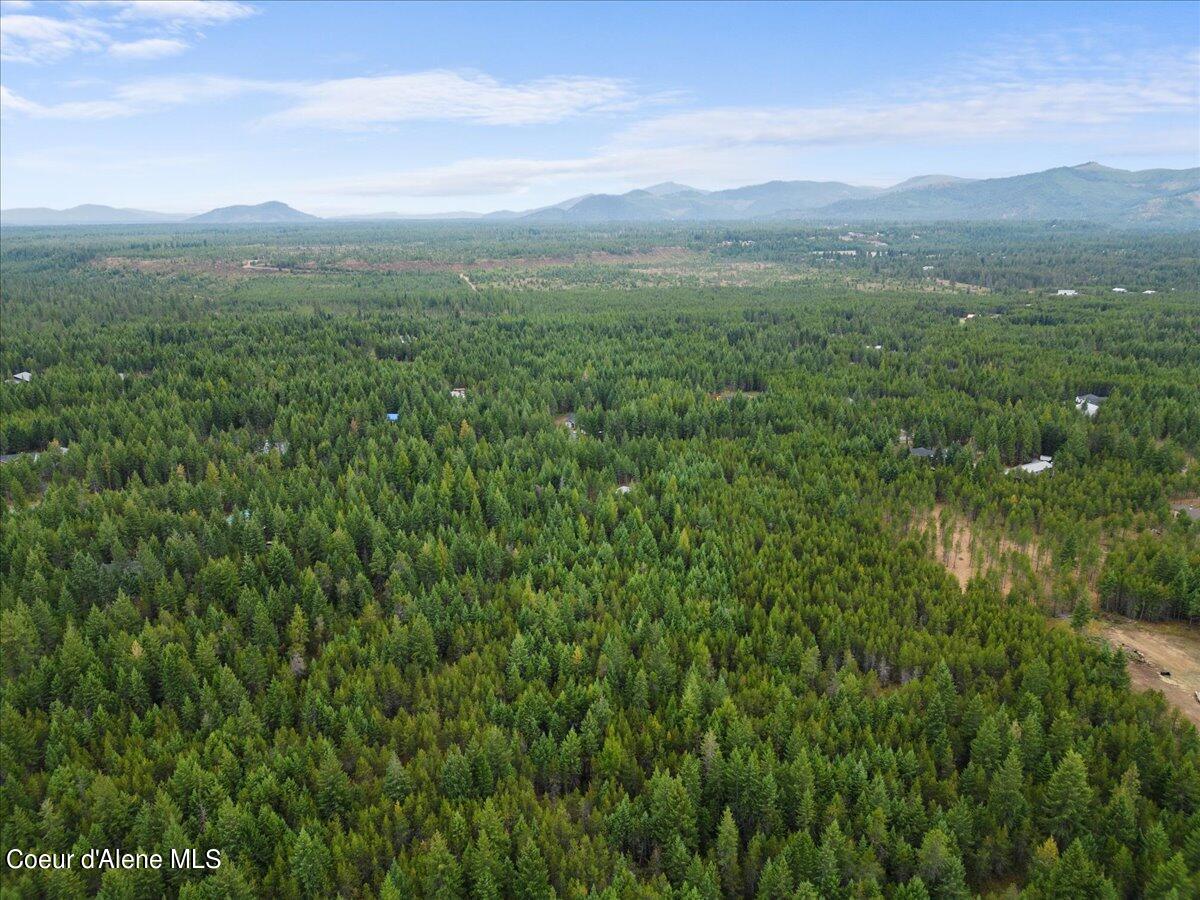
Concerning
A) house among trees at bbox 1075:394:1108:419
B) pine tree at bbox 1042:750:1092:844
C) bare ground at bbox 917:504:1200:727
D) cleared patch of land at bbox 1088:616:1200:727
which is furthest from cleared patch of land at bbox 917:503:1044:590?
house among trees at bbox 1075:394:1108:419

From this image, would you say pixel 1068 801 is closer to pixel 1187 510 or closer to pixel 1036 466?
pixel 1187 510

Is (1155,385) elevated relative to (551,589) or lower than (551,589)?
elevated

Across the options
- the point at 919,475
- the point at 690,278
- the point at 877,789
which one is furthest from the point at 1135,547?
the point at 690,278

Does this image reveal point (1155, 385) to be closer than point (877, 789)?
No

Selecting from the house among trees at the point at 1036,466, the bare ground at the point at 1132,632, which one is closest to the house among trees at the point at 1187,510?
the house among trees at the point at 1036,466

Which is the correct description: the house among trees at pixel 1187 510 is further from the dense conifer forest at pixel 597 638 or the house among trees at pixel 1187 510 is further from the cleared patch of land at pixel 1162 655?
the cleared patch of land at pixel 1162 655

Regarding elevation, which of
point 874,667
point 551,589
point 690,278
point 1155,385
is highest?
point 690,278

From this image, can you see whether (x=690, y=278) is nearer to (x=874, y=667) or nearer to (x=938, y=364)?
(x=938, y=364)

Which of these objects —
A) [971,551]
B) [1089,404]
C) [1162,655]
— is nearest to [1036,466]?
[971,551]
